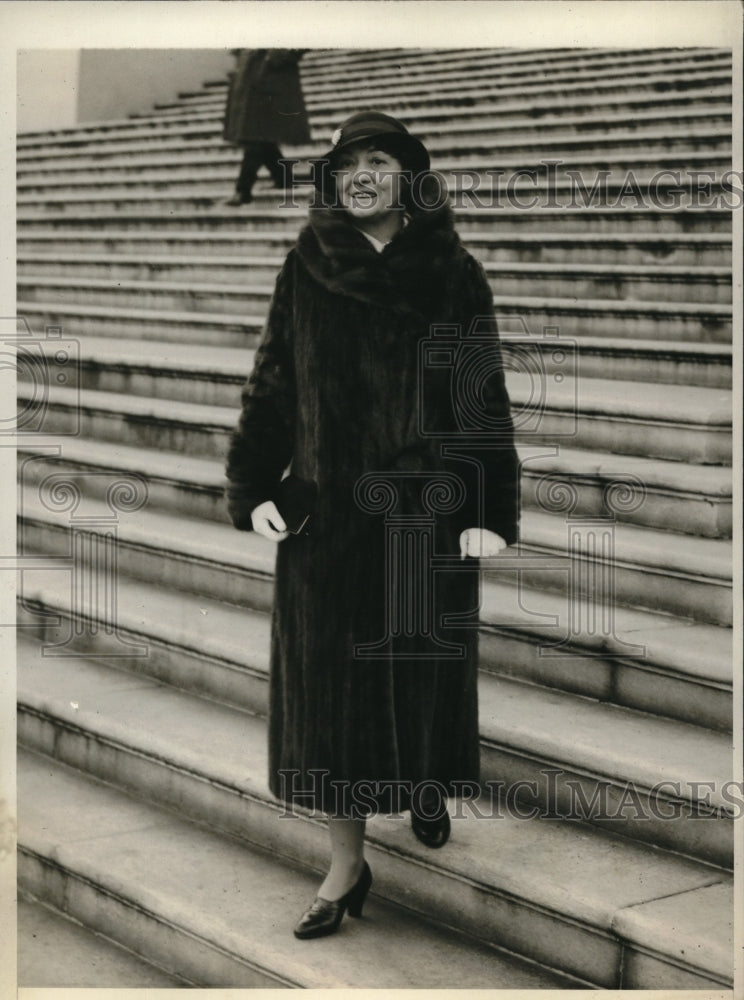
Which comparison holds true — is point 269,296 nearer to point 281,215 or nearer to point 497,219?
point 281,215

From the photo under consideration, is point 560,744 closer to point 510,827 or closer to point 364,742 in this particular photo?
point 510,827

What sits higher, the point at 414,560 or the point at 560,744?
the point at 414,560

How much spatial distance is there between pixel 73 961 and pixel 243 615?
1.31m

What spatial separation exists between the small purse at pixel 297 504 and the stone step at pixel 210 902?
88 centimetres

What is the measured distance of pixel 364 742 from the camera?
3.21 meters

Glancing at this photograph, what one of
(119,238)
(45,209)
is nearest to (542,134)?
(119,238)

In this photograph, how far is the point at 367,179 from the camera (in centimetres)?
312

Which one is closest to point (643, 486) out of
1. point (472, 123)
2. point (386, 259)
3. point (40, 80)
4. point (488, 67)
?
point (386, 259)

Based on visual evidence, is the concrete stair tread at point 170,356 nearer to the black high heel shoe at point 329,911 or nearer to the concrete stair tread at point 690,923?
the black high heel shoe at point 329,911

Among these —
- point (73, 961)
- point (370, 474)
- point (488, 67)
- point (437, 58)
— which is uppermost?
point (437, 58)

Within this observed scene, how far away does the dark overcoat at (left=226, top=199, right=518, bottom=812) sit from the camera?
3158mm

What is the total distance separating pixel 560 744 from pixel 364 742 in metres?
0.56

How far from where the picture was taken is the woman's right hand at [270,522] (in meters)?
3.20

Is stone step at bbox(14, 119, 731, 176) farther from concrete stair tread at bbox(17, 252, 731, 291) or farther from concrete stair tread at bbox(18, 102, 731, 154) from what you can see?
concrete stair tread at bbox(17, 252, 731, 291)
